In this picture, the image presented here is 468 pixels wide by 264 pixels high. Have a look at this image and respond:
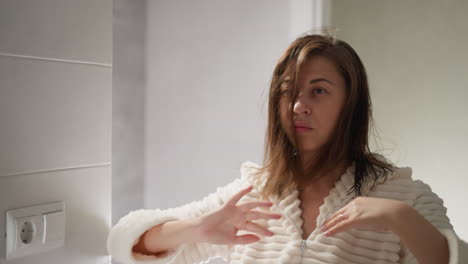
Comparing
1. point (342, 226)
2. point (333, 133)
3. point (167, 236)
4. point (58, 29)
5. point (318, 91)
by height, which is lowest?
point (167, 236)

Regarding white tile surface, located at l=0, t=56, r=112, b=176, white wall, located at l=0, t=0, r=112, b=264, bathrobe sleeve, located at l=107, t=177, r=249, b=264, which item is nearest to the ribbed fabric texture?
bathrobe sleeve, located at l=107, t=177, r=249, b=264

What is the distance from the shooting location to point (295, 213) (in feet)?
3.56

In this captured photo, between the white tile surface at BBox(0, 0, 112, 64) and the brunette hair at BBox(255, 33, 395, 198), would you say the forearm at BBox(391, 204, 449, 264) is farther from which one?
the white tile surface at BBox(0, 0, 112, 64)

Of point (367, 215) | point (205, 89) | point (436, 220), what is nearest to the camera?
point (367, 215)

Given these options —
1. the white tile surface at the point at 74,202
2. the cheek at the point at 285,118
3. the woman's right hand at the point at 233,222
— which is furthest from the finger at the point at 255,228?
the white tile surface at the point at 74,202

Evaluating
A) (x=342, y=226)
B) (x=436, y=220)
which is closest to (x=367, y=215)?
(x=342, y=226)

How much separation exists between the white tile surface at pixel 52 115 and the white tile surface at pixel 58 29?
3 cm

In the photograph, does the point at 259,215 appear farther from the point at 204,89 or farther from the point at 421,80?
the point at 421,80

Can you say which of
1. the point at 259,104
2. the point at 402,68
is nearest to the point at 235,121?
the point at 259,104

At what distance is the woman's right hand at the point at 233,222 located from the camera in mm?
1019

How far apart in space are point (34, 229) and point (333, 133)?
0.74 meters

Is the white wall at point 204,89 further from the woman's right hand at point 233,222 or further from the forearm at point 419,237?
the forearm at point 419,237

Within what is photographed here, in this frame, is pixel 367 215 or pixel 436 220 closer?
pixel 367 215

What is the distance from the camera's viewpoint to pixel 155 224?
113 cm
